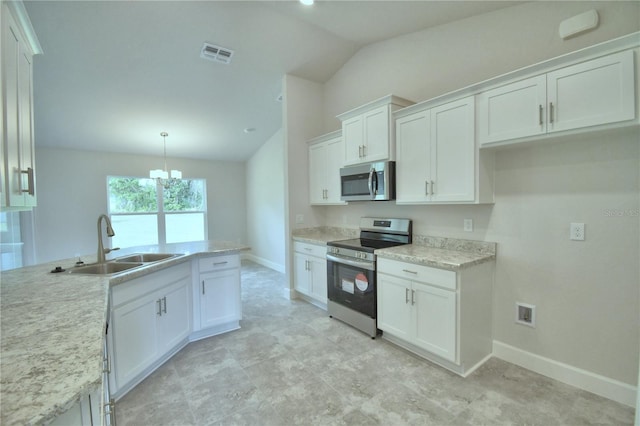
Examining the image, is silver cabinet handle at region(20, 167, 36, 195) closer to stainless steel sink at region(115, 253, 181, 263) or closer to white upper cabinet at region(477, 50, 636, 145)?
stainless steel sink at region(115, 253, 181, 263)

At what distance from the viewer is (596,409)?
1850 mm

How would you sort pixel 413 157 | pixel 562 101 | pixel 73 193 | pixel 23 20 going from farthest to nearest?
pixel 73 193
pixel 413 157
pixel 562 101
pixel 23 20

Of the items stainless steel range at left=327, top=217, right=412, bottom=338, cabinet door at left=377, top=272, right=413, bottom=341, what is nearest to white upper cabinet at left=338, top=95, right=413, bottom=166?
stainless steel range at left=327, top=217, right=412, bottom=338

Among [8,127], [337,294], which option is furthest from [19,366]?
[337,294]

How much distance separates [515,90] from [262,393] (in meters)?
2.96

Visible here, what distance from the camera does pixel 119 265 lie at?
235cm

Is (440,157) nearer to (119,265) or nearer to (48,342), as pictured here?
(48,342)

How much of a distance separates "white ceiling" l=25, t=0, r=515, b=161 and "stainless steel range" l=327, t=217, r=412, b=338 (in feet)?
7.48

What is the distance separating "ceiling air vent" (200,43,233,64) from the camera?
3.25 meters

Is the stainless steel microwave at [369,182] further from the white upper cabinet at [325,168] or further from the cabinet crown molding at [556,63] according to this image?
the cabinet crown molding at [556,63]

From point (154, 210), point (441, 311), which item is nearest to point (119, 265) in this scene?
point (441, 311)

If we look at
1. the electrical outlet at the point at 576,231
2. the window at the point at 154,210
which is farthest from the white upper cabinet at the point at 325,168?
the window at the point at 154,210

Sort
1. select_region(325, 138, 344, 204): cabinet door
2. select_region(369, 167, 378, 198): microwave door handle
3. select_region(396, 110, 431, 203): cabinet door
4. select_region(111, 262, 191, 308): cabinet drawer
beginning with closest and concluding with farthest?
select_region(111, 262, 191, 308): cabinet drawer < select_region(396, 110, 431, 203): cabinet door < select_region(369, 167, 378, 198): microwave door handle < select_region(325, 138, 344, 204): cabinet door

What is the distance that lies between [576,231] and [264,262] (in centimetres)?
547
